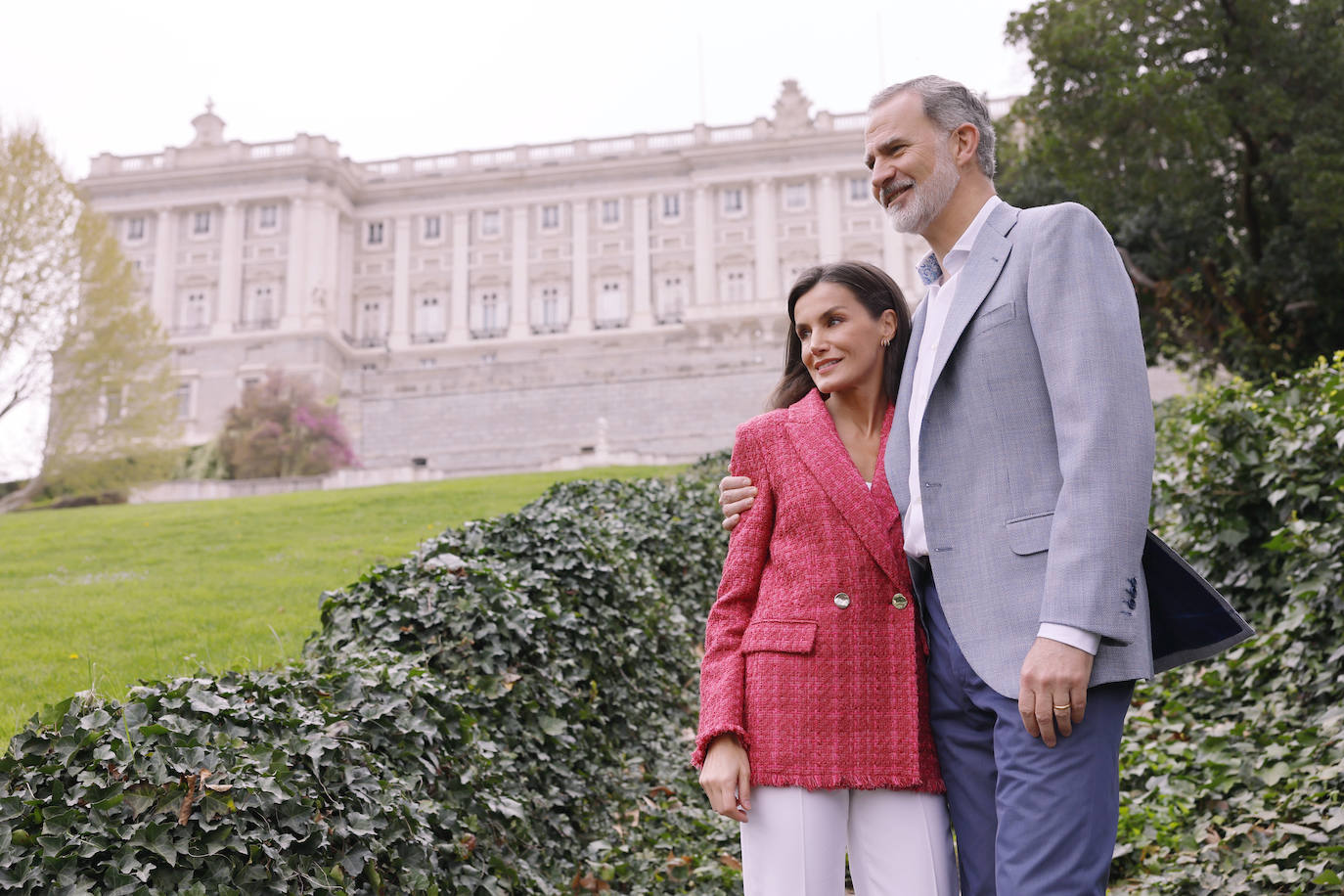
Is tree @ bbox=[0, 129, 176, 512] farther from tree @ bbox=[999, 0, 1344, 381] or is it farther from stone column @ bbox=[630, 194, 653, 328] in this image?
stone column @ bbox=[630, 194, 653, 328]

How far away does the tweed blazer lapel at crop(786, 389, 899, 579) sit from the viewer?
2.07 metres

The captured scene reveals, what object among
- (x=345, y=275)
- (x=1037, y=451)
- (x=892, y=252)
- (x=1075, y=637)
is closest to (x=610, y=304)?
(x=345, y=275)

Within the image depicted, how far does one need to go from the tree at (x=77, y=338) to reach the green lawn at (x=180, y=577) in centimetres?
328

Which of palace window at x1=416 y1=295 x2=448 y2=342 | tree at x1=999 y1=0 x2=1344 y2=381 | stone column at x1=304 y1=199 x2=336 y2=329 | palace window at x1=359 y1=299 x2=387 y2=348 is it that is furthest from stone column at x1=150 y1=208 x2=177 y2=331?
tree at x1=999 y1=0 x2=1344 y2=381

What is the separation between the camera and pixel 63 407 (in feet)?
65.7

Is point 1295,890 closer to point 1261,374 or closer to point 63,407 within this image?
point 1261,374

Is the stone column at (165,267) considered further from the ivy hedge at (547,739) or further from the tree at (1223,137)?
the ivy hedge at (547,739)

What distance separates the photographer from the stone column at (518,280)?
54.0 meters

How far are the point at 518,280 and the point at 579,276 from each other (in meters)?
3.12

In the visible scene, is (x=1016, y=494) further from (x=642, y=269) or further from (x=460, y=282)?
(x=460, y=282)

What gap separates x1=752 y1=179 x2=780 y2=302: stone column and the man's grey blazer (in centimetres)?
5044

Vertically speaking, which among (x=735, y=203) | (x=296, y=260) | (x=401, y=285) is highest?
(x=735, y=203)

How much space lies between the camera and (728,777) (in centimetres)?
193

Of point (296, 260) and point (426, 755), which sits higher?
point (296, 260)
